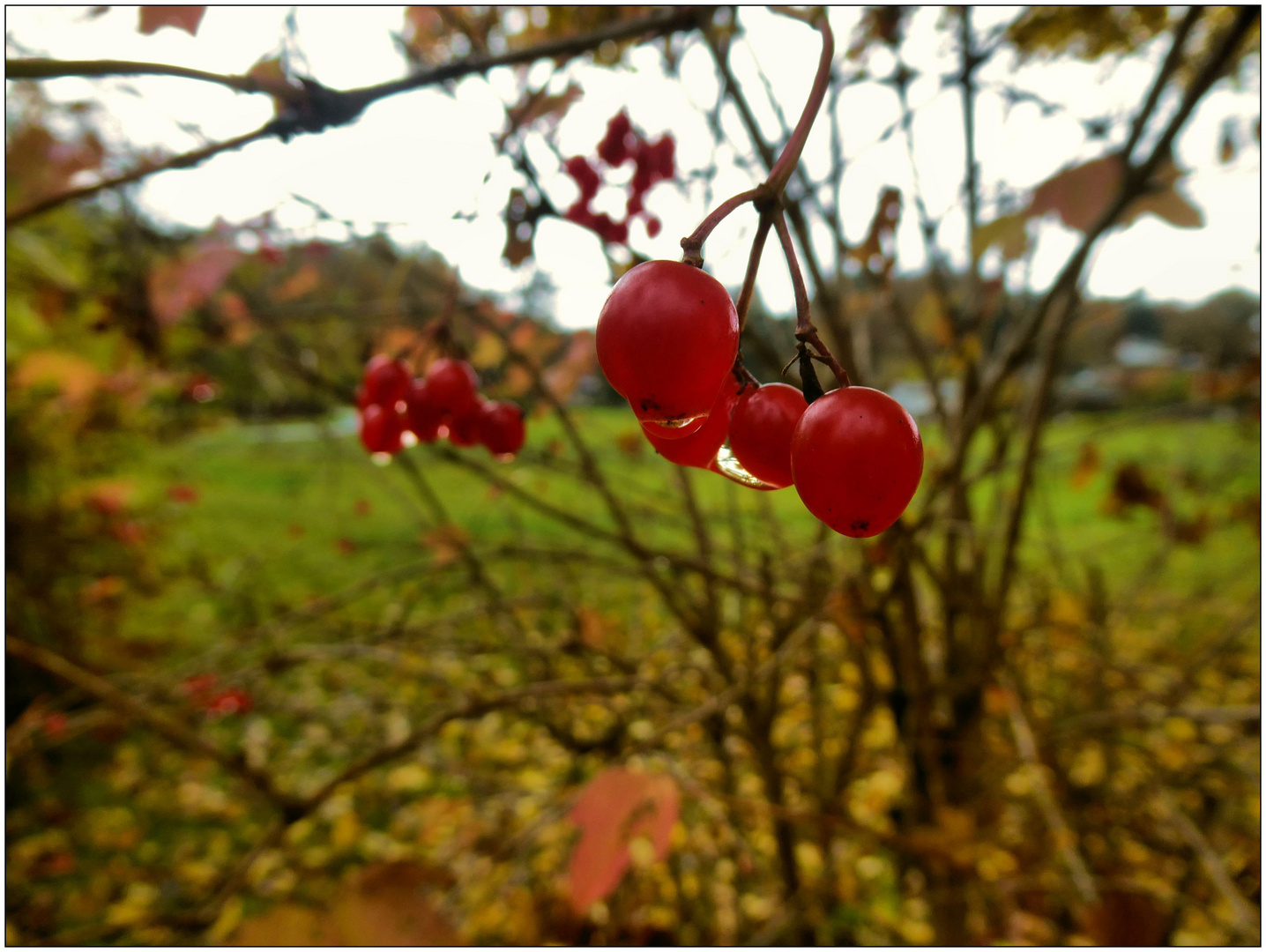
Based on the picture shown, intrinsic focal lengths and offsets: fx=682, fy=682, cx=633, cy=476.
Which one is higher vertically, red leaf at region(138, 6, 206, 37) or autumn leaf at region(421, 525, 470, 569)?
red leaf at region(138, 6, 206, 37)

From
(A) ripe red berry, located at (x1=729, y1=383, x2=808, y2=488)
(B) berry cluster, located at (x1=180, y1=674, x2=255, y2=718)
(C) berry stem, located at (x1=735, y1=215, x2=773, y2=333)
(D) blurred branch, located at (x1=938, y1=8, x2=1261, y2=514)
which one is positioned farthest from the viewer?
(B) berry cluster, located at (x1=180, y1=674, x2=255, y2=718)

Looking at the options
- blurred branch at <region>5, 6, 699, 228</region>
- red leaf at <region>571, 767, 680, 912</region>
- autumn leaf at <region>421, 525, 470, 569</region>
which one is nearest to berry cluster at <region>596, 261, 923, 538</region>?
blurred branch at <region>5, 6, 699, 228</region>

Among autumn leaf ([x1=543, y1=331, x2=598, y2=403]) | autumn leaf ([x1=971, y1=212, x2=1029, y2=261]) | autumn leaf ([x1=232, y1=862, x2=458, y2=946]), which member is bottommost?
autumn leaf ([x1=232, y1=862, x2=458, y2=946])

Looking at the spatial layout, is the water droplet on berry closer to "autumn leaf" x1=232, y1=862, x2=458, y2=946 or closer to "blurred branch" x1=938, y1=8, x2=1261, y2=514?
"autumn leaf" x1=232, y1=862, x2=458, y2=946

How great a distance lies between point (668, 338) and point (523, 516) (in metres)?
4.64

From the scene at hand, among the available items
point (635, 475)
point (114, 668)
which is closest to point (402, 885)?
point (114, 668)

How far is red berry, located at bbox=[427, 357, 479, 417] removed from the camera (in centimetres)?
75

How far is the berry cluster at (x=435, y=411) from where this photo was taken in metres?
0.75

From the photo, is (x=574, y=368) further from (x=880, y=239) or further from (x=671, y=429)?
(x=671, y=429)

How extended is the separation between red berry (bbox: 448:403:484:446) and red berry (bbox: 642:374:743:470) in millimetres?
385

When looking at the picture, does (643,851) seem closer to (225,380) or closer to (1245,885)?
(1245,885)

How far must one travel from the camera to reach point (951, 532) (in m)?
1.58

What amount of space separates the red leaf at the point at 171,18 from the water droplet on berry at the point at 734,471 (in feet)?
2.92

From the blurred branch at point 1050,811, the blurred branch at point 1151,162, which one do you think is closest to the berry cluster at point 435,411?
the blurred branch at point 1151,162
